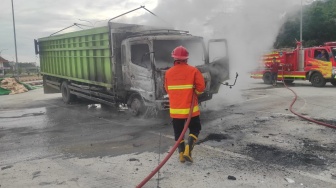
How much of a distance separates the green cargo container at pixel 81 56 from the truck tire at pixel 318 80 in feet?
36.5

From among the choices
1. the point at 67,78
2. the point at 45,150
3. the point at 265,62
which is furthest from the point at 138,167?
the point at 265,62

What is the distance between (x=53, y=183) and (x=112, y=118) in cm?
462

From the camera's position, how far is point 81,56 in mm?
9789

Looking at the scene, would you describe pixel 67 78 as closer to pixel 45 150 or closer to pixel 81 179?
pixel 45 150

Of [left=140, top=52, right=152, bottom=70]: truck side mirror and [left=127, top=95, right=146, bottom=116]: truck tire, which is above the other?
[left=140, top=52, right=152, bottom=70]: truck side mirror

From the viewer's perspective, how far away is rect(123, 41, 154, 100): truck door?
7227 mm

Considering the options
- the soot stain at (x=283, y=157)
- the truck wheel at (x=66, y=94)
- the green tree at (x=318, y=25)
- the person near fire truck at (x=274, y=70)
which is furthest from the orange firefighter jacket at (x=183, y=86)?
the green tree at (x=318, y=25)

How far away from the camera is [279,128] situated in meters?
6.55

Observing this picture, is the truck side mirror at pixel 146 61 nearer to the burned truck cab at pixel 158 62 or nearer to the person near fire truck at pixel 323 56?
the burned truck cab at pixel 158 62

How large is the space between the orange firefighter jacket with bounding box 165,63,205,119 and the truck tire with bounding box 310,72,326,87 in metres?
12.4

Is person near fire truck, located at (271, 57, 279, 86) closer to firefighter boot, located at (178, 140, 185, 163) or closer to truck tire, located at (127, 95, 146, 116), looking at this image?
truck tire, located at (127, 95, 146, 116)

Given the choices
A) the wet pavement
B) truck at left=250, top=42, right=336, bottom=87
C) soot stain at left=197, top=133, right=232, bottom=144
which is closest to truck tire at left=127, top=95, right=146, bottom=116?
the wet pavement

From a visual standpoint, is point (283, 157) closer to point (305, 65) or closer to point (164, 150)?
point (164, 150)

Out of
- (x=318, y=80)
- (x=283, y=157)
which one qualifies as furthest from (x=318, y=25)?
(x=283, y=157)
